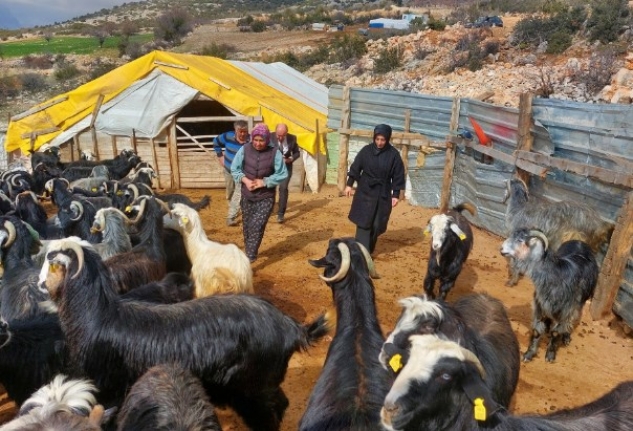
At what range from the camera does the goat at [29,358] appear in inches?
139

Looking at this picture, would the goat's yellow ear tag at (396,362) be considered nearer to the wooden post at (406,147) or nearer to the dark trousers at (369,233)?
the dark trousers at (369,233)

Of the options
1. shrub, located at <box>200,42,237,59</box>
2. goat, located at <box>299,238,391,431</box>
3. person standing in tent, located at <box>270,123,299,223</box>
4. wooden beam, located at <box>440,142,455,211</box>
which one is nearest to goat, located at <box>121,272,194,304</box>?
goat, located at <box>299,238,391,431</box>

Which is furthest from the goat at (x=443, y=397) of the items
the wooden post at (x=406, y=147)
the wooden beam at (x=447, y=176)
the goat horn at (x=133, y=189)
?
the wooden post at (x=406, y=147)

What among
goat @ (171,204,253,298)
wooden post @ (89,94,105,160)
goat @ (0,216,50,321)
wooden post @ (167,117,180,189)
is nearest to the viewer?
goat @ (0,216,50,321)

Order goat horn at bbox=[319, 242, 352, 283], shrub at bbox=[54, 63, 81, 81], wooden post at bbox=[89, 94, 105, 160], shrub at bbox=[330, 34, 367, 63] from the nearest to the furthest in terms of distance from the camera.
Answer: goat horn at bbox=[319, 242, 352, 283] < wooden post at bbox=[89, 94, 105, 160] < shrub at bbox=[330, 34, 367, 63] < shrub at bbox=[54, 63, 81, 81]

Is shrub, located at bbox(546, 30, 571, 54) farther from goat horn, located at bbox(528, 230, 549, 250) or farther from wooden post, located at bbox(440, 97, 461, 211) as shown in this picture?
goat horn, located at bbox(528, 230, 549, 250)

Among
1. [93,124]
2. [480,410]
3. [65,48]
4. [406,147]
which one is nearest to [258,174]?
[480,410]

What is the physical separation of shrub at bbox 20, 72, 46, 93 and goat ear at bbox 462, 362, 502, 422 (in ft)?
116

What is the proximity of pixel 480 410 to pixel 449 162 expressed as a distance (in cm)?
852

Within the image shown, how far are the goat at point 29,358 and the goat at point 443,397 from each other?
2620 mm

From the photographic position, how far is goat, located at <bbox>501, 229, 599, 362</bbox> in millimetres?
5246

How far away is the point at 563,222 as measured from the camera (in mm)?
6613

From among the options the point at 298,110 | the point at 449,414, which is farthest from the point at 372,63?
the point at 449,414

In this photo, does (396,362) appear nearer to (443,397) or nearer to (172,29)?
(443,397)
